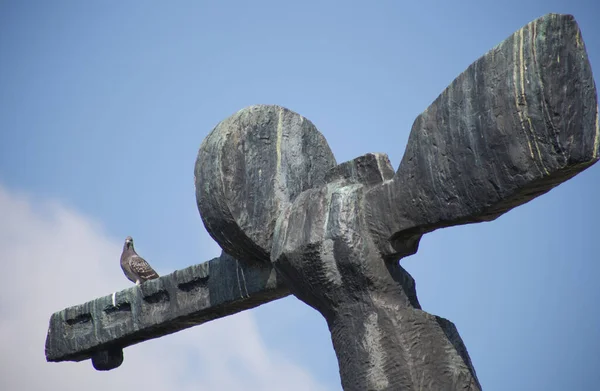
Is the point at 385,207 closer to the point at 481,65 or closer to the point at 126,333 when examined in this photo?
the point at 481,65

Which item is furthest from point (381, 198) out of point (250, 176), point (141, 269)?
point (141, 269)

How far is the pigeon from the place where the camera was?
6473 mm

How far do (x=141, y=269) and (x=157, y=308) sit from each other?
730 millimetres

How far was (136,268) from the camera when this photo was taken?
21.3 feet

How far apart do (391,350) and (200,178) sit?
1.18 meters

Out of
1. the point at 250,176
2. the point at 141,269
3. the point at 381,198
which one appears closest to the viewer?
the point at 381,198

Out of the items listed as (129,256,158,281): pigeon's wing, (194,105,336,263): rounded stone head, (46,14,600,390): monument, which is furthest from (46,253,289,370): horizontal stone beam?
(129,256,158,281): pigeon's wing

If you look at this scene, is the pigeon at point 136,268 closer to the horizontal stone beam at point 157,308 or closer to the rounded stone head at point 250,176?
the horizontal stone beam at point 157,308

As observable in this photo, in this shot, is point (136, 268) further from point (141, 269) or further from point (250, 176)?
point (250, 176)

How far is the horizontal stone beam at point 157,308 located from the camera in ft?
17.7

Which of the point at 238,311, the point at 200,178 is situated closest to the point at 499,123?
the point at 200,178

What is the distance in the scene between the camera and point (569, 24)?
13.9 feet

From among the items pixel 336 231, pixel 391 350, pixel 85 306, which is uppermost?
pixel 85 306

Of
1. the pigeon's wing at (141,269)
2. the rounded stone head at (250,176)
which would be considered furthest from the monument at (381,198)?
the pigeon's wing at (141,269)
